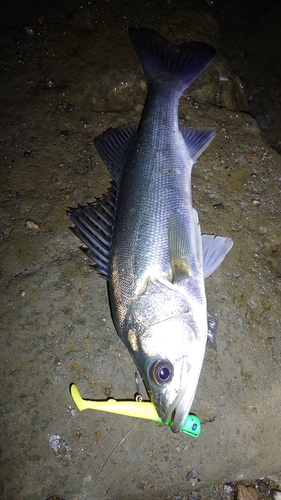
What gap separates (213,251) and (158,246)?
0.55 meters

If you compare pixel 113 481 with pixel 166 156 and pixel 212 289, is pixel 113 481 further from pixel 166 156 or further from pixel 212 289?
pixel 166 156

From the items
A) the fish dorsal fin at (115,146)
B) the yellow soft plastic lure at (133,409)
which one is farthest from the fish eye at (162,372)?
the fish dorsal fin at (115,146)

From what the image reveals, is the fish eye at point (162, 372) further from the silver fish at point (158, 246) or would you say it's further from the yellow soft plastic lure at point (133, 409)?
the yellow soft plastic lure at point (133, 409)

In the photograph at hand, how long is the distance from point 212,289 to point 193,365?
894 mm

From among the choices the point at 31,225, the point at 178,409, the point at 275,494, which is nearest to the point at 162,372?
the point at 178,409

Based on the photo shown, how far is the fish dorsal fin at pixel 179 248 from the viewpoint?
260cm

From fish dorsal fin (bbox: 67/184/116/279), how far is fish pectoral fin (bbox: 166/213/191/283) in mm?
477

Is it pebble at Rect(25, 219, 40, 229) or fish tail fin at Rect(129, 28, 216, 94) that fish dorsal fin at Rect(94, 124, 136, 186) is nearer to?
fish tail fin at Rect(129, 28, 216, 94)

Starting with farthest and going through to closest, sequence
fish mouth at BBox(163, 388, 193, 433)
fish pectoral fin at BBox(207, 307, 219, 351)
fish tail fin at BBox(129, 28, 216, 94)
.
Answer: fish tail fin at BBox(129, 28, 216, 94), fish pectoral fin at BBox(207, 307, 219, 351), fish mouth at BBox(163, 388, 193, 433)

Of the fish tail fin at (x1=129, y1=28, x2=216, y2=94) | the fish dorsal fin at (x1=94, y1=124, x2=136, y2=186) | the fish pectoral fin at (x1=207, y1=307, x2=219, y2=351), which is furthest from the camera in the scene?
the fish tail fin at (x1=129, y1=28, x2=216, y2=94)

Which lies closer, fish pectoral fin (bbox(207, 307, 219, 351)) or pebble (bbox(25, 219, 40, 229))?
fish pectoral fin (bbox(207, 307, 219, 351))

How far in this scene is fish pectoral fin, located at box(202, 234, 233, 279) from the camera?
289 centimetres

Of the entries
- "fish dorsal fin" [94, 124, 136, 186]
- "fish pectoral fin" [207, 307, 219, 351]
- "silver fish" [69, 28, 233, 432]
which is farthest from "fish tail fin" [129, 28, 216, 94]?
"fish pectoral fin" [207, 307, 219, 351]

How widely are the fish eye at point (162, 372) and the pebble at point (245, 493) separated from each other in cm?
128
